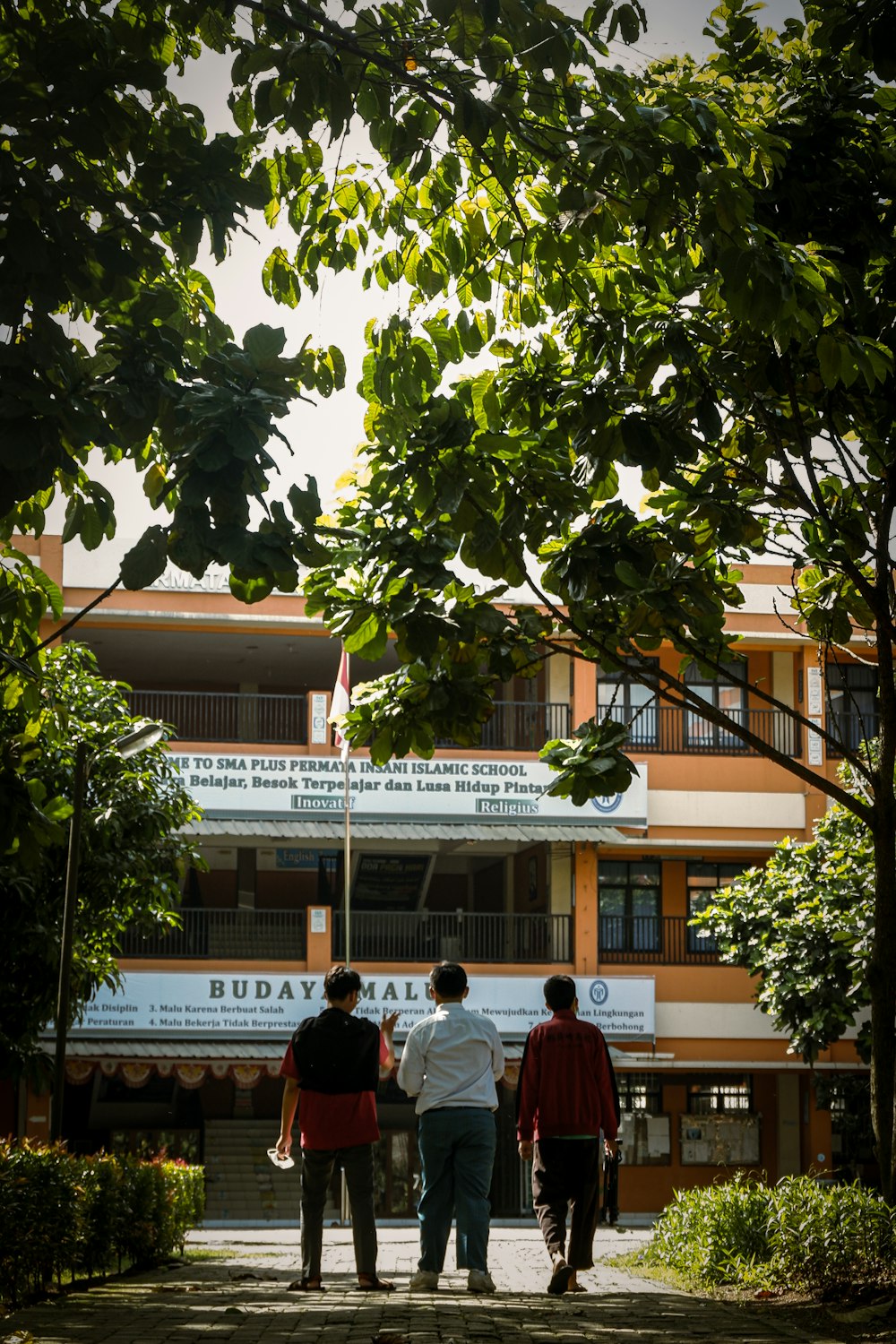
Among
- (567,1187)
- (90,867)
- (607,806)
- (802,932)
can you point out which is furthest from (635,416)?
(607,806)

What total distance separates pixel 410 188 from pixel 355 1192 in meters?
4.51

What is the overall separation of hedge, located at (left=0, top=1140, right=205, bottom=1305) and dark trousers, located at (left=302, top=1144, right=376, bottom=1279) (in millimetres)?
1254

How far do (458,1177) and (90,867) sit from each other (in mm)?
7823

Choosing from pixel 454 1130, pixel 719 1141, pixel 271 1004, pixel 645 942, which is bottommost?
pixel 719 1141

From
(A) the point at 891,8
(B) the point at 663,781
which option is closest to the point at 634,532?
(A) the point at 891,8

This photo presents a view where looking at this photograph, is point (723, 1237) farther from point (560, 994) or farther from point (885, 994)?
point (885, 994)

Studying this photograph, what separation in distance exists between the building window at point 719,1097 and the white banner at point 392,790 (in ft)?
15.6

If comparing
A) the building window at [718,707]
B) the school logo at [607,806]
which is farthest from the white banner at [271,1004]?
the building window at [718,707]

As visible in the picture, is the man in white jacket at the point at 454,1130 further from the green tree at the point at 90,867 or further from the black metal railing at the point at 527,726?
the black metal railing at the point at 527,726

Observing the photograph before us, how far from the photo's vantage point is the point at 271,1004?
2645 centimetres

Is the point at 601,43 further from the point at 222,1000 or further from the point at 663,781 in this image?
the point at 663,781

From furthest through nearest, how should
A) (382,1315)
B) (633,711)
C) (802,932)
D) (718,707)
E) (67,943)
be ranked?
(718,707) < (633,711) < (802,932) < (67,943) < (382,1315)

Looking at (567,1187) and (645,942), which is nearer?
(567,1187)

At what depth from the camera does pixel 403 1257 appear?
1555 cm
